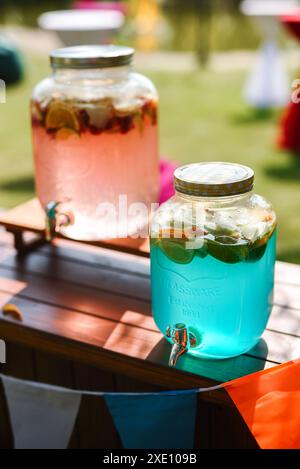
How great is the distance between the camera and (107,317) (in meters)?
1.53

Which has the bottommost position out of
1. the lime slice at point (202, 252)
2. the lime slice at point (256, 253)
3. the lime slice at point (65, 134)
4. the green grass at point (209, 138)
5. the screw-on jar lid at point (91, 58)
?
the green grass at point (209, 138)

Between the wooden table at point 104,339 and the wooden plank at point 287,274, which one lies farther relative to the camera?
the wooden plank at point 287,274

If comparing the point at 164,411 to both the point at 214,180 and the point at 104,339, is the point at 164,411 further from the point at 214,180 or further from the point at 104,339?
the point at 214,180

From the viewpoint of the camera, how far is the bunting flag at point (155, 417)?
1.24 m

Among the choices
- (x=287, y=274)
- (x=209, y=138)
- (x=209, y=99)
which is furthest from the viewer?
(x=209, y=99)

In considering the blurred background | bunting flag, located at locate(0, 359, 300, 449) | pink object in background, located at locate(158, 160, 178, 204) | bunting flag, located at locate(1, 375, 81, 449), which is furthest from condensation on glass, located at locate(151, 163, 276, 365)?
the blurred background

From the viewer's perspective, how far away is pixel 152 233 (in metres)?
1.29

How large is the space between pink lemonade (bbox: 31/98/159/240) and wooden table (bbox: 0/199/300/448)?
6.2 inches

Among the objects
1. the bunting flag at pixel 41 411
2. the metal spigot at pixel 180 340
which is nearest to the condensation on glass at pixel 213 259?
the metal spigot at pixel 180 340

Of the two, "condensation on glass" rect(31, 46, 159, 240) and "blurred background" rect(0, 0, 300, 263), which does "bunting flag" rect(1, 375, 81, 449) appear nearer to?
"condensation on glass" rect(31, 46, 159, 240)

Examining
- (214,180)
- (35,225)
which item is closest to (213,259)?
(214,180)

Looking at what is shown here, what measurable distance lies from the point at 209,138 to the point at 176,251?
3.39m

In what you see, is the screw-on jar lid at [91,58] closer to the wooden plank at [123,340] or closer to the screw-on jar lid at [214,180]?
the screw-on jar lid at [214,180]

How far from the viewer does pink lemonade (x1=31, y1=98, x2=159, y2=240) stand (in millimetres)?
1504
